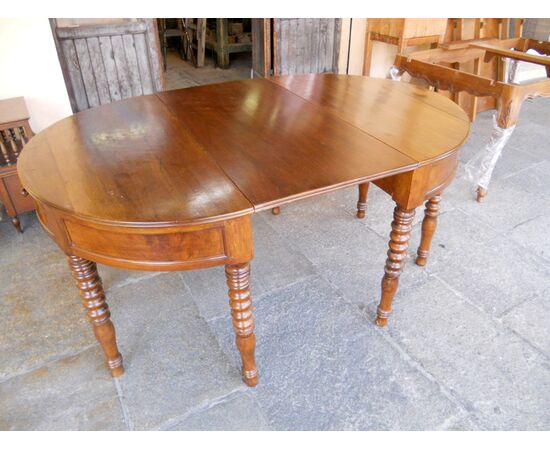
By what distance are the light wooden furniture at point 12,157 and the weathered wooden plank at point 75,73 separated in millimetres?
693


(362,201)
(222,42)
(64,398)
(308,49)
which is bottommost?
(64,398)

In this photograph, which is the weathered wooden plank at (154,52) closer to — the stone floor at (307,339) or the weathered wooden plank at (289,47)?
the weathered wooden plank at (289,47)

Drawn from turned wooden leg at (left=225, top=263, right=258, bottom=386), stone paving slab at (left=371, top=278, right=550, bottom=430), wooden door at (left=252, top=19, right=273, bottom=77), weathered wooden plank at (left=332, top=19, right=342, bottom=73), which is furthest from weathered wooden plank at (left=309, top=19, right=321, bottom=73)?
turned wooden leg at (left=225, top=263, right=258, bottom=386)

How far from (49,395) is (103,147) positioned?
95cm

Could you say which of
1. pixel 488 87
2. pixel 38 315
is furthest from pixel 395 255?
pixel 38 315

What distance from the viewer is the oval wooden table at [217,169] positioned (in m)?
1.12

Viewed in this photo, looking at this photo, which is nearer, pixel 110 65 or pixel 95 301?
pixel 95 301

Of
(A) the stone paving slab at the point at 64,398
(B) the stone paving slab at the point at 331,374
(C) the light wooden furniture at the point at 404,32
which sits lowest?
(A) the stone paving slab at the point at 64,398

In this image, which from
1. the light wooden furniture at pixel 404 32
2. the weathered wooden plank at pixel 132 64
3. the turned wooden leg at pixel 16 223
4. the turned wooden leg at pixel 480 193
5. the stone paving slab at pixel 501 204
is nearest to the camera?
the turned wooden leg at pixel 16 223

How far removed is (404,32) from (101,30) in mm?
2504

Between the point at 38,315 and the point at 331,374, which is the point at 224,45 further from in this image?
the point at 331,374

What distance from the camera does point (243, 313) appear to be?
1357mm

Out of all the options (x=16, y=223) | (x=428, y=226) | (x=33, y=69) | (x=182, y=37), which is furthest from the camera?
(x=182, y=37)

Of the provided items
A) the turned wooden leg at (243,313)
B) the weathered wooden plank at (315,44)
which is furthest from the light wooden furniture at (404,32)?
the turned wooden leg at (243,313)
